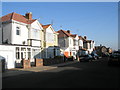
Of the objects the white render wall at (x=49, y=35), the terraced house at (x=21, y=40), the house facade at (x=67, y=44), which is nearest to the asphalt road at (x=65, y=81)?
the terraced house at (x=21, y=40)

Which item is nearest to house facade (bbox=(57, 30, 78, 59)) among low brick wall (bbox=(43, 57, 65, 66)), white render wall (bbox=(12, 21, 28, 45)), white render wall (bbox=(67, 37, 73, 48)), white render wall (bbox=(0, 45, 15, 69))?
white render wall (bbox=(67, 37, 73, 48))

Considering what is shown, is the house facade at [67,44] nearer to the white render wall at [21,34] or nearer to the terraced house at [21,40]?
the terraced house at [21,40]

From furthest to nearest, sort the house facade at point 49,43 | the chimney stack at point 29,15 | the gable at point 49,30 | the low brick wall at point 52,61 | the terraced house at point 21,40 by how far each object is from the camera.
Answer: the gable at point 49,30, the chimney stack at point 29,15, the house facade at point 49,43, the low brick wall at point 52,61, the terraced house at point 21,40

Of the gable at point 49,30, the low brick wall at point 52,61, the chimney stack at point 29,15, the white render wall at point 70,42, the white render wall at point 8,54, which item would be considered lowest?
the low brick wall at point 52,61

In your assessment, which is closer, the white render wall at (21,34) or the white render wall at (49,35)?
the white render wall at (21,34)

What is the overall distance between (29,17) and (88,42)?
133ft

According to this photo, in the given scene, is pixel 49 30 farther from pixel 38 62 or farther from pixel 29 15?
pixel 38 62

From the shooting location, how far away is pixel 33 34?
27.5m

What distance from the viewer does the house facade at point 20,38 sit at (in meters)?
22.6

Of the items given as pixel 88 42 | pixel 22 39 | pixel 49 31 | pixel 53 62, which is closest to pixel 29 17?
pixel 49 31

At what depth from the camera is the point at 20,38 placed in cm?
2497

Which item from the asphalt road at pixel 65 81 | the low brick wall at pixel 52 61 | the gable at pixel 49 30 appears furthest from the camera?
the gable at pixel 49 30

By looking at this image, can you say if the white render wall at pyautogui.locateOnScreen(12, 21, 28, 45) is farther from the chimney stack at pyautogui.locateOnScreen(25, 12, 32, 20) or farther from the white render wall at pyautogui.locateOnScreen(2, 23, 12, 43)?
the chimney stack at pyautogui.locateOnScreen(25, 12, 32, 20)

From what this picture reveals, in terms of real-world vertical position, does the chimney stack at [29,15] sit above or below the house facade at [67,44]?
above
